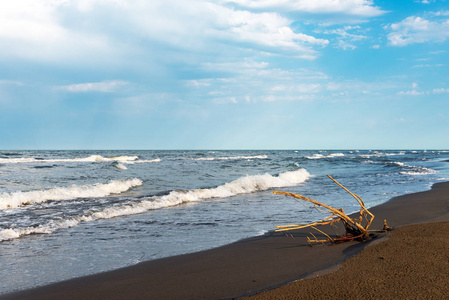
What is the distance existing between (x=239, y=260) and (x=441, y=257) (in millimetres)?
2374

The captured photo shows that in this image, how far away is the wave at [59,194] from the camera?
10562 mm

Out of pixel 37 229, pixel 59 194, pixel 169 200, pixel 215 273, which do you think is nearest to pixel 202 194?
pixel 169 200

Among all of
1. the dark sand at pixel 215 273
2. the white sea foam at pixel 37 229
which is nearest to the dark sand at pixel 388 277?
the dark sand at pixel 215 273

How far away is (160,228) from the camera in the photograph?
24.3ft

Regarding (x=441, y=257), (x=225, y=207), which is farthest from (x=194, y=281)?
(x=225, y=207)

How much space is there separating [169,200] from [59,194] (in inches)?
161

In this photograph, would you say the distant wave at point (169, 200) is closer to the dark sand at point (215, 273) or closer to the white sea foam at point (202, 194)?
the white sea foam at point (202, 194)

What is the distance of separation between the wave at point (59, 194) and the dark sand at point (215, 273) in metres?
7.89

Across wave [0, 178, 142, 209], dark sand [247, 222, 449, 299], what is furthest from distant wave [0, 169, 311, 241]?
dark sand [247, 222, 449, 299]

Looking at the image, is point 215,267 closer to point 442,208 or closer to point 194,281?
point 194,281

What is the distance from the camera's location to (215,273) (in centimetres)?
417

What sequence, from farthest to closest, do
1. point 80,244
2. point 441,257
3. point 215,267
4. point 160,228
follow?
point 160,228 → point 80,244 → point 215,267 → point 441,257

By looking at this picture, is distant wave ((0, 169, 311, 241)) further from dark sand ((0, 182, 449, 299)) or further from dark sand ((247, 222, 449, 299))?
dark sand ((247, 222, 449, 299))

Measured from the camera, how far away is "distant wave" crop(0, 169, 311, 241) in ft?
23.3
